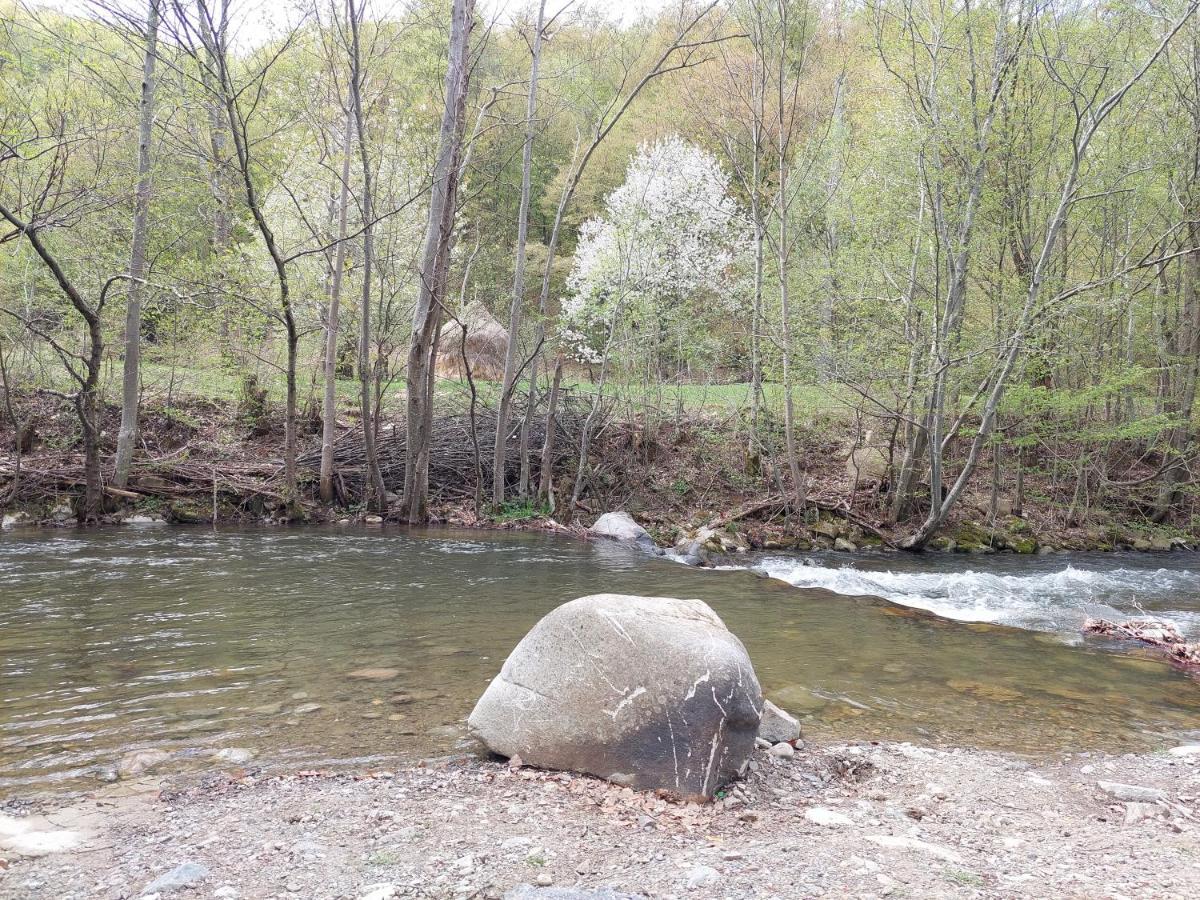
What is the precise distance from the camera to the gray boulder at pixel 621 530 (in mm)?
12391

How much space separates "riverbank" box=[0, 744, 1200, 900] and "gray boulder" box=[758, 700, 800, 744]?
21cm

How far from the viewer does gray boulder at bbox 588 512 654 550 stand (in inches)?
488

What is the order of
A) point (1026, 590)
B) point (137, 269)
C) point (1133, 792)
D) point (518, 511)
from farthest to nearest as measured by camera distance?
1. point (518, 511)
2. point (137, 269)
3. point (1026, 590)
4. point (1133, 792)

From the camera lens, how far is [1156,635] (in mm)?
6879

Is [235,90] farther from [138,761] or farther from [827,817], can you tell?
[827,817]

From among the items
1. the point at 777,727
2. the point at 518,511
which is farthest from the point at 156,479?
the point at 777,727

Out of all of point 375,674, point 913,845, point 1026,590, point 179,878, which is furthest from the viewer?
point 1026,590

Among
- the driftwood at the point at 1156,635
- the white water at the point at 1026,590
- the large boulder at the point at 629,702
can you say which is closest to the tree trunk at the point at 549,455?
the white water at the point at 1026,590

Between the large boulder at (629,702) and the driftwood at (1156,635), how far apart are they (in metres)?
4.96

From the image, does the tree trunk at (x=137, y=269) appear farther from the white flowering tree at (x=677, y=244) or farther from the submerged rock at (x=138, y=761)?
the white flowering tree at (x=677, y=244)

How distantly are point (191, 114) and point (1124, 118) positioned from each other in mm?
14406

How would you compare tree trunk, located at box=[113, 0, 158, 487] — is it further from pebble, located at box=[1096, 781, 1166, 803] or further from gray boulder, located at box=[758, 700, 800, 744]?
pebble, located at box=[1096, 781, 1166, 803]

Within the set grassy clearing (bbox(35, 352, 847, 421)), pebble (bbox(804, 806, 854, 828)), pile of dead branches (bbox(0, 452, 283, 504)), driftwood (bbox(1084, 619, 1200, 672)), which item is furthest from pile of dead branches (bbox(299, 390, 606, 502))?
pebble (bbox(804, 806, 854, 828))

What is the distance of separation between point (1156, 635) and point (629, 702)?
6.18 metres
